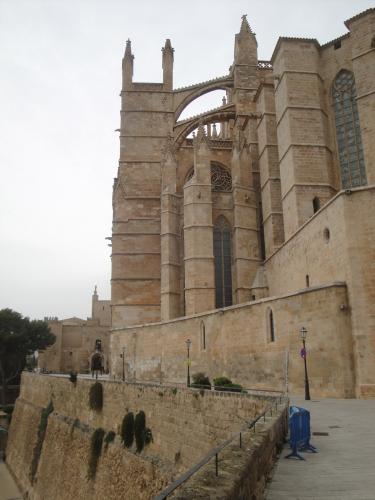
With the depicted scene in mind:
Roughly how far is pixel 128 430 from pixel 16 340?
3072 centimetres

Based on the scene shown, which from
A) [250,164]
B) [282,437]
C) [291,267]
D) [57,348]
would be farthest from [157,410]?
[57,348]

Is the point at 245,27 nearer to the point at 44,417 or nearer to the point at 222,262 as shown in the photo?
the point at 222,262

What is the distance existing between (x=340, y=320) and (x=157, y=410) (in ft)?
20.2

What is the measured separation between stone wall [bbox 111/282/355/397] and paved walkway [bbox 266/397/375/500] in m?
5.16

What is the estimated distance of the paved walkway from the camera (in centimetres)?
411

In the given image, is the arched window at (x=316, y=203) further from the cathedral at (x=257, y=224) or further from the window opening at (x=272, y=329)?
the window opening at (x=272, y=329)

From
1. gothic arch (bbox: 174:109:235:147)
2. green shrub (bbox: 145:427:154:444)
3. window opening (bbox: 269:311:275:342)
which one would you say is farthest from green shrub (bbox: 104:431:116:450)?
gothic arch (bbox: 174:109:235:147)

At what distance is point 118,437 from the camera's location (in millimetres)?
14719

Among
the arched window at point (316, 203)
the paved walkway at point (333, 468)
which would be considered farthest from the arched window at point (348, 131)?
the paved walkway at point (333, 468)

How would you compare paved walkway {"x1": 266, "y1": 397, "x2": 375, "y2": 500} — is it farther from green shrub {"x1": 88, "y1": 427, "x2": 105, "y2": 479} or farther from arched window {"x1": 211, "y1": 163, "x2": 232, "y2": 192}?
arched window {"x1": 211, "y1": 163, "x2": 232, "y2": 192}

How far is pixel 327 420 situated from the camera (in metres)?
9.01

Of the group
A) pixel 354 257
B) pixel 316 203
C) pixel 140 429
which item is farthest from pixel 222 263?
pixel 140 429

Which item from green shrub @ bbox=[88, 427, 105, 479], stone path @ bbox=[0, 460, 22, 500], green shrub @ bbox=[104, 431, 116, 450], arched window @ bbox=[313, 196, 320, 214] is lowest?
stone path @ bbox=[0, 460, 22, 500]

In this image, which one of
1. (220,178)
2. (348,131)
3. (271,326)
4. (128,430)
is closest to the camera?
(128,430)
